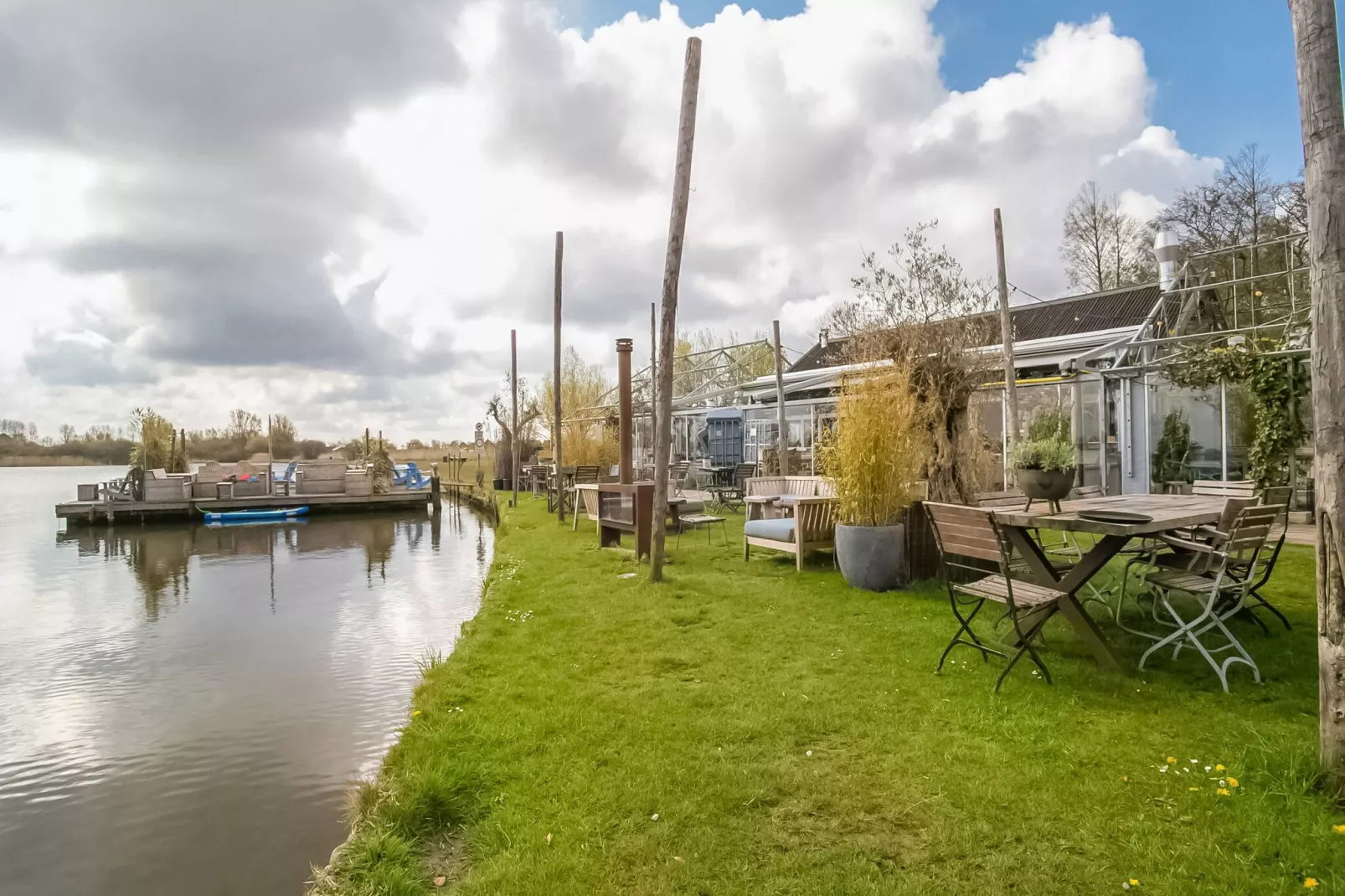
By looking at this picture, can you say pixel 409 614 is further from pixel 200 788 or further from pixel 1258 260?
pixel 1258 260

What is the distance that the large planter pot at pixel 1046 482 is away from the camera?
166 inches

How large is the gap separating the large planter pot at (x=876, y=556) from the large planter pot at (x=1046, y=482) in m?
1.71

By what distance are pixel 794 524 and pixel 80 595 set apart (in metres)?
9.21

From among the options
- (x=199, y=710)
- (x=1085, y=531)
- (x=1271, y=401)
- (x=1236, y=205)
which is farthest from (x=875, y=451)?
Result: (x=1236, y=205)

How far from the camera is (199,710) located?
4801mm

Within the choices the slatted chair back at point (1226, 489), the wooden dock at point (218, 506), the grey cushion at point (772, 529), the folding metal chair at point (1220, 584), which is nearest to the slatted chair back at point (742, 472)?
the grey cushion at point (772, 529)

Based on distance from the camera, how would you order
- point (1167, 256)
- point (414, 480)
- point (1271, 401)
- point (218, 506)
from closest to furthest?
1. point (1271, 401)
2. point (1167, 256)
3. point (218, 506)
4. point (414, 480)

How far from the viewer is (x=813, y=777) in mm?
2686

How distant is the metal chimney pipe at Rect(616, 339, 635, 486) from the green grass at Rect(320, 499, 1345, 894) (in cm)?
535

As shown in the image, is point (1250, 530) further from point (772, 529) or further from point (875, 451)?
point (772, 529)

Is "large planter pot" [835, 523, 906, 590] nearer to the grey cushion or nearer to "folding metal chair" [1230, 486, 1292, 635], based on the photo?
the grey cushion

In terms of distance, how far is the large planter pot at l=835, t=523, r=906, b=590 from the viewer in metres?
5.90

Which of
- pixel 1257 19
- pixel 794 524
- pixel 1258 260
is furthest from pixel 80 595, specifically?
pixel 1258 260

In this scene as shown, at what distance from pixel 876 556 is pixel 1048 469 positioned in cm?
192
